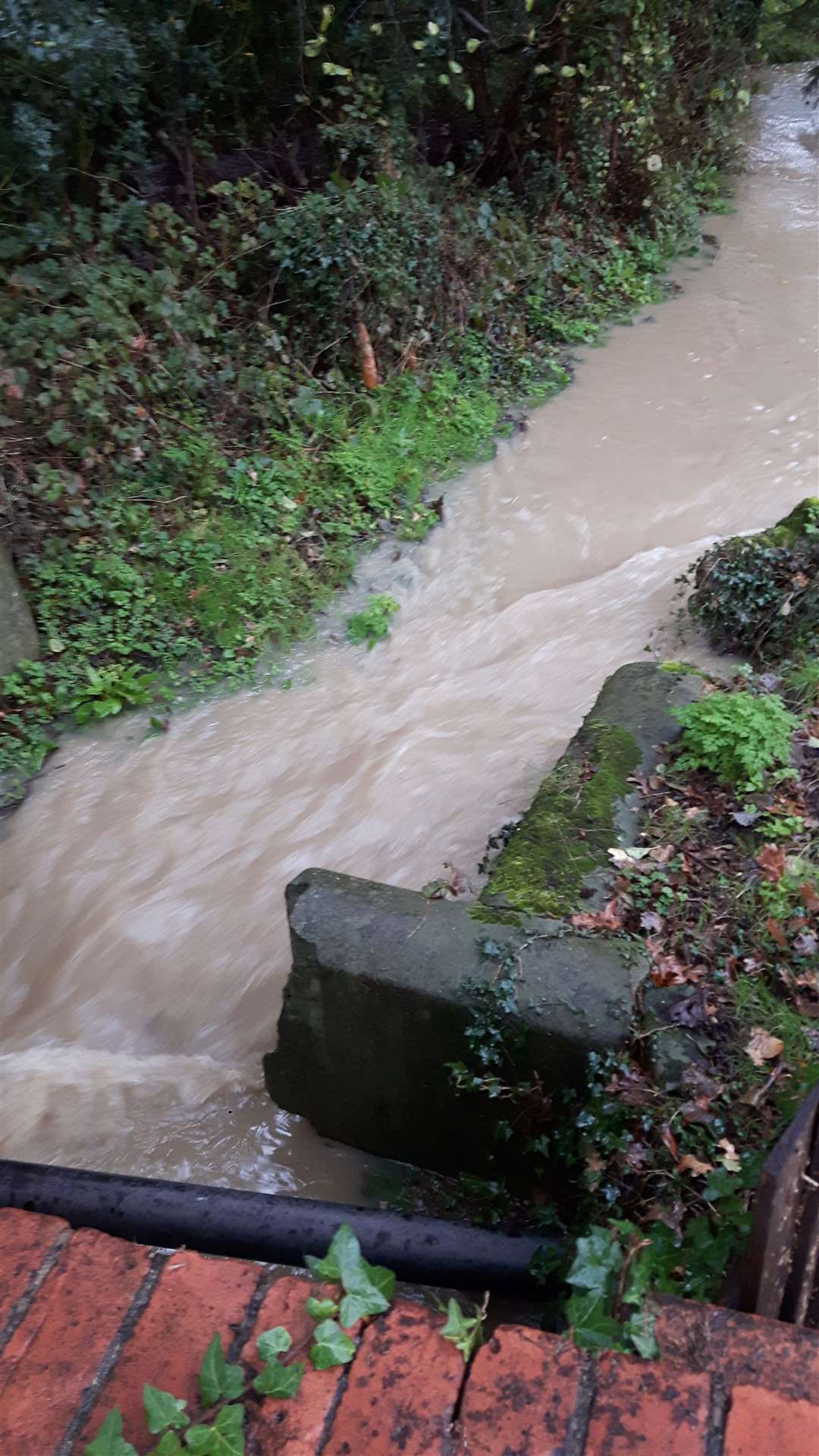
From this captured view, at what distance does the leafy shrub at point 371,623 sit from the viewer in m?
6.03

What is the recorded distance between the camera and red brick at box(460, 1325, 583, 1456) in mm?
1229

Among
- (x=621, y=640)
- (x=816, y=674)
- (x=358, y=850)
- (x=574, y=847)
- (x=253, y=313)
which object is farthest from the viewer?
(x=253, y=313)

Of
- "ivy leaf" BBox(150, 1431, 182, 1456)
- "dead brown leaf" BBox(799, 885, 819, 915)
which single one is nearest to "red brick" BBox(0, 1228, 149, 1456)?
"ivy leaf" BBox(150, 1431, 182, 1456)

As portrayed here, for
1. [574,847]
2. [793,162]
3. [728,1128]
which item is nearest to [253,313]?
[574,847]

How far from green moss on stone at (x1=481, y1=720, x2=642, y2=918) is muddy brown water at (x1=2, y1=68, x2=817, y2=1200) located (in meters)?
1.12

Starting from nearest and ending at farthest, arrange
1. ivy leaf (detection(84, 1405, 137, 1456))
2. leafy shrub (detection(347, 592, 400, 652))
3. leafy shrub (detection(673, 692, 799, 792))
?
ivy leaf (detection(84, 1405, 137, 1456)) < leafy shrub (detection(673, 692, 799, 792)) < leafy shrub (detection(347, 592, 400, 652))

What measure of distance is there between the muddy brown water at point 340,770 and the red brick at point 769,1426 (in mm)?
2178

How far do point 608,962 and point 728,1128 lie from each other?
1.65 ft

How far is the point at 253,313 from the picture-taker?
270 inches

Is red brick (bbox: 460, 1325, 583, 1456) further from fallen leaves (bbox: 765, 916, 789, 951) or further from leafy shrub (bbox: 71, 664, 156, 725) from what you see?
leafy shrub (bbox: 71, 664, 156, 725)

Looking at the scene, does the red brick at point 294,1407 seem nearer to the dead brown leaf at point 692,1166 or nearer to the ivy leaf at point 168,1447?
the ivy leaf at point 168,1447

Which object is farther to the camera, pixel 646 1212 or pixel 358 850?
pixel 358 850

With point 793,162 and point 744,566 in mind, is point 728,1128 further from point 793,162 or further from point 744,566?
point 793,162

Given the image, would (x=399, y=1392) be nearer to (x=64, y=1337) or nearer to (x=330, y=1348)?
(x=330, y=1348)
